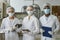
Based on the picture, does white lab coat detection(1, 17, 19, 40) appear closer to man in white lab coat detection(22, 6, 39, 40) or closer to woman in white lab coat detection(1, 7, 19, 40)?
woman in white lab coat detection(1, 7, 19, 40)

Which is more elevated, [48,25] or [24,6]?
[24,6]

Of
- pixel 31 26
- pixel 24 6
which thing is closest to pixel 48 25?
pixel 31 26

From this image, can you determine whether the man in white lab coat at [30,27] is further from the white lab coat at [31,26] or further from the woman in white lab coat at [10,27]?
the woman in white lab coat at [10,27]

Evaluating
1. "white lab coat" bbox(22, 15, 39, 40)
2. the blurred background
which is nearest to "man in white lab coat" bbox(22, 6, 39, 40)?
"white lab coat" bbox(22, 15, 39, 40)

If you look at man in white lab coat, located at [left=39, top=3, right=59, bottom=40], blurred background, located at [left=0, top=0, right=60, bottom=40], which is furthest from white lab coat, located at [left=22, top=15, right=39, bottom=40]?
blurred background, located at [left=0, top=0, right=60, bottom=40]

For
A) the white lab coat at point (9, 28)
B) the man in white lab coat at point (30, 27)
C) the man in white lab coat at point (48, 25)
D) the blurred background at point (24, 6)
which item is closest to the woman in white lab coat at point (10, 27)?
the white lab coat at point (9, 28)

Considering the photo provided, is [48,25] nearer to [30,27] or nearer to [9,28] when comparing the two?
[30,27]

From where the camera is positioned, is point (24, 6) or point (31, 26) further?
point (24, 6)

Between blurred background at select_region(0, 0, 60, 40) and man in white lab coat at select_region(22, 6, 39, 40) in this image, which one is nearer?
man in white lab coat at select_region(22, 6, 39, 40)

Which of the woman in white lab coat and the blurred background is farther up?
the blurred background

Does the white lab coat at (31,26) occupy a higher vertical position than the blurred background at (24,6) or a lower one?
lower

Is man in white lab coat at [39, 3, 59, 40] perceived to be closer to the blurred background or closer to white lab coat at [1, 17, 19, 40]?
white lab coat at [1, 17, 19, 40]

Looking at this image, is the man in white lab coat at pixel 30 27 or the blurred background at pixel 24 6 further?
the blurred background at pixel 24 6

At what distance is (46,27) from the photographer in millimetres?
2309
